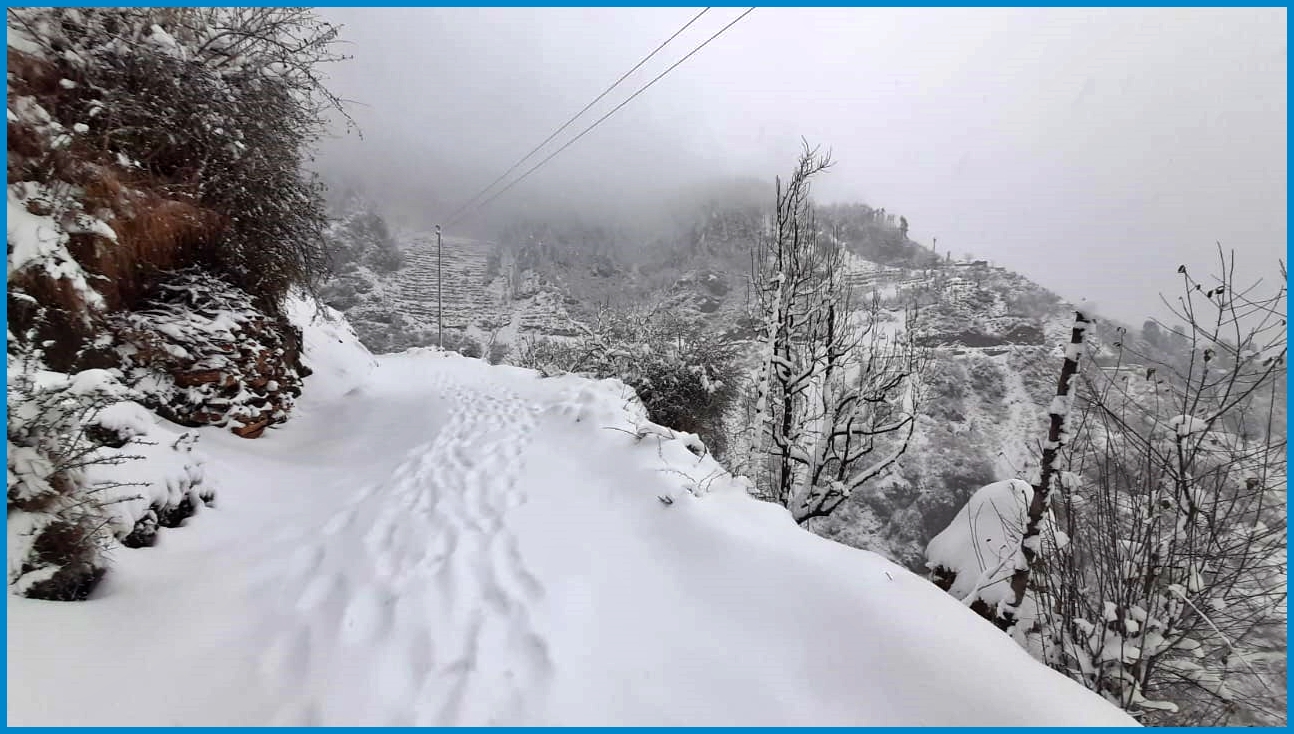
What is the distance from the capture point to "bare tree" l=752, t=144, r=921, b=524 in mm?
5344

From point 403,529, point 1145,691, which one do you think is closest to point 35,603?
point 403,529

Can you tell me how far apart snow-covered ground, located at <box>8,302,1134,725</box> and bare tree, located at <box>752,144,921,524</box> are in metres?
2.18

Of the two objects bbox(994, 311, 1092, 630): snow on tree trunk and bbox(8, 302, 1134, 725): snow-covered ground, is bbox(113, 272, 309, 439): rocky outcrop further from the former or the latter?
bbox(994, 311, 1092, 630): snow on tree trunk

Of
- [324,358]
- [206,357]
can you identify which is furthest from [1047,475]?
[324,358]

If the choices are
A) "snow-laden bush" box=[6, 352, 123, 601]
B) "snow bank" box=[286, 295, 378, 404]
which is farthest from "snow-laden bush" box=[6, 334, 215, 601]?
"snow bank" box=[286, 295, 378, 404]

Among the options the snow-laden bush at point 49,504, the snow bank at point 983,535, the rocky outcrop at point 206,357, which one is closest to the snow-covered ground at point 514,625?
the snow-laden bush at point 49,504

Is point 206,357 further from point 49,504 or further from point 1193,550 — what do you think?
point 1193,550

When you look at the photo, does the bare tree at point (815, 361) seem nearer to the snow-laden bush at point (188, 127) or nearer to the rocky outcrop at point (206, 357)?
the rocky outcrop at point (206, 357)

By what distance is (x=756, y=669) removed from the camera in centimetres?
196

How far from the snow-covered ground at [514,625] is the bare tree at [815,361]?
7.16 feet

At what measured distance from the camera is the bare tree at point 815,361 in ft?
17.5

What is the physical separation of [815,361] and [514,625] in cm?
438

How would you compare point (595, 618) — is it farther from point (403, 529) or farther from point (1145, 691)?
point (1145, 691)

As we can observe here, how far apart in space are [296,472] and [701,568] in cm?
393
